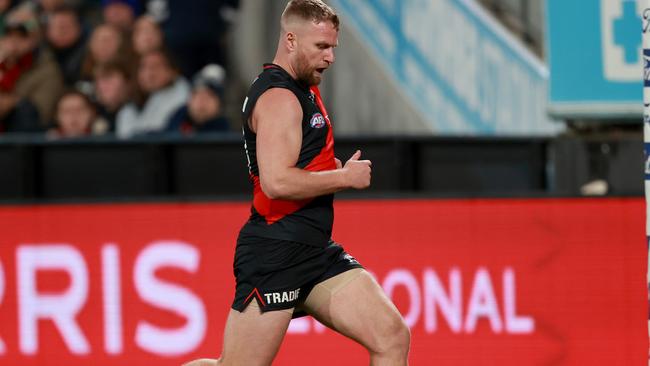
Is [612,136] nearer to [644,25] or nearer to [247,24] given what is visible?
[644,25]

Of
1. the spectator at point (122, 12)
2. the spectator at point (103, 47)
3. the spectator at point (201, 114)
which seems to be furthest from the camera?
the spectator at point (122, 12)

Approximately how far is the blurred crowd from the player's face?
4.57 meters

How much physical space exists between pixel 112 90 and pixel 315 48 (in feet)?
17.9

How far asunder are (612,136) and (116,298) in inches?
132

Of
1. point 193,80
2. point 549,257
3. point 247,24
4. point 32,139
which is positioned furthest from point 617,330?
point 247,24

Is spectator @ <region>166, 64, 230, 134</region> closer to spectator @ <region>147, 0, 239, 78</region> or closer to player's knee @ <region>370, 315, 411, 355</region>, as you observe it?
spectator @ <region>147, 0, 239, 78</region>

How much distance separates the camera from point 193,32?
11359 millimetres

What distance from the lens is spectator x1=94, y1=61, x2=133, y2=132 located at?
10.6m

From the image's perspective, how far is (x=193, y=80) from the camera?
36.8 feet

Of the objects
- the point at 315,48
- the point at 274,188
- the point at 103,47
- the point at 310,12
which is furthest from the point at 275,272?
the point at 103,47

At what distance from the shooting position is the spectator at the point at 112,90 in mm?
10570

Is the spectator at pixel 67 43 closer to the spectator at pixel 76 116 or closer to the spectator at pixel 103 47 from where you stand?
the spectator at pixel 103 47

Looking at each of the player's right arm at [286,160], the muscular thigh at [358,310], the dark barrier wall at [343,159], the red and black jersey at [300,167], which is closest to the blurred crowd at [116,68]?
the dark barrier wall at [343,159]

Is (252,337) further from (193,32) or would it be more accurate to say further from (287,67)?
(193,32)
